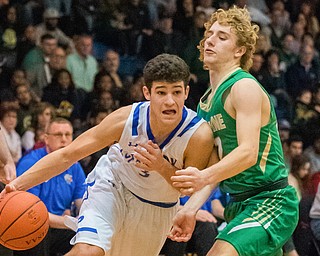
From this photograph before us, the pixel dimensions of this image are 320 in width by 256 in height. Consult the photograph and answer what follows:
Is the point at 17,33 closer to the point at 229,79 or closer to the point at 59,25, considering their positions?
the point at 59,25

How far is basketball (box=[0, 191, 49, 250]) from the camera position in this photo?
17.7 feet

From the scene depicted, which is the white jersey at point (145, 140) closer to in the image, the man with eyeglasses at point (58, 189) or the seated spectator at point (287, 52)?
the man with eyeglasses at point (58, 189)

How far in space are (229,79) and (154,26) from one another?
8.19 metres

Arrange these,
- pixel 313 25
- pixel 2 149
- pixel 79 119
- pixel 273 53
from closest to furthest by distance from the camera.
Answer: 1. pixel 2 149
2. pixel 79 119
3. pixel 273 53
4. pixel 313 25

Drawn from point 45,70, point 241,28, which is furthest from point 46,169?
point 45,70

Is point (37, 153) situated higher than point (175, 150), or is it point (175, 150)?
point (175, 150)

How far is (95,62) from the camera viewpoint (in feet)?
39.4

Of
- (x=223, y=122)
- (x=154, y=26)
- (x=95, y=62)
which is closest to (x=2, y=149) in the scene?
(x=223, y=122)

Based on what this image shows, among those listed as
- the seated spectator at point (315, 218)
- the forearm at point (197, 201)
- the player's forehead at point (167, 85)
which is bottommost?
the seated spectator at point (315, 218)

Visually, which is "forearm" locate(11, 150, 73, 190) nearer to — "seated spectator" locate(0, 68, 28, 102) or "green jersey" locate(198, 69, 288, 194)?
"green jersey" locate(198, 69, 288, 194)

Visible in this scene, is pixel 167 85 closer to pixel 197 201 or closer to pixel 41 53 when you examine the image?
pixel 197 201

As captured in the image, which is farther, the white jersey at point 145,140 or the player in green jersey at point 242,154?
the white jersey at point 145,140

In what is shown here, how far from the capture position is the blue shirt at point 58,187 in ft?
25.8

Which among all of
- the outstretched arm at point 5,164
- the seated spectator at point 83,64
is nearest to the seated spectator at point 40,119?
the seated spectator at point 83,64
